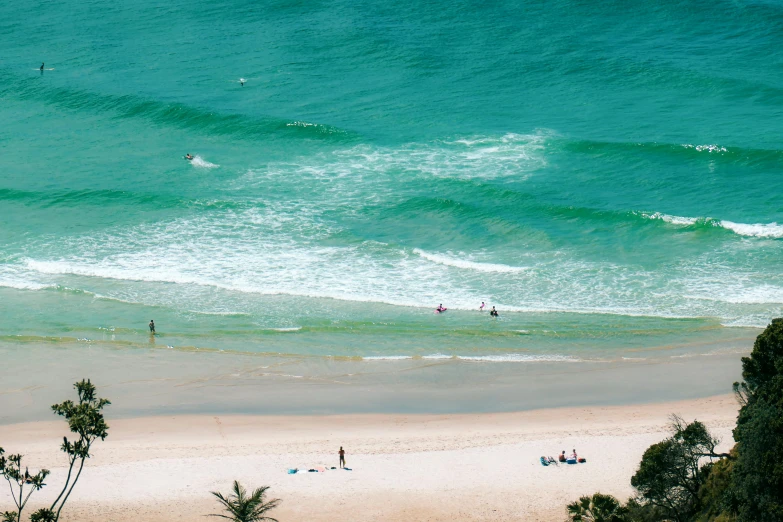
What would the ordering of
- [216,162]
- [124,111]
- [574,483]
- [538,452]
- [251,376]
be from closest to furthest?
[574,483]
[538,452]
[251,376]
[216,162]
[124,111]

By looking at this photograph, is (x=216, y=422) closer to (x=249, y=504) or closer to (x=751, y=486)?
(x=249, y=504)

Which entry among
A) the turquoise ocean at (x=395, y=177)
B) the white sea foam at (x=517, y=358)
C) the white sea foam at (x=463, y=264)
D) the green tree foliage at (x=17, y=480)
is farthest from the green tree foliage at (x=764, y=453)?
the white sea foam at (x=463, y=264)

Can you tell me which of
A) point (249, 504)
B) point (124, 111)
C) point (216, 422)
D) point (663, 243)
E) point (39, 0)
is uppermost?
point (39, 0)

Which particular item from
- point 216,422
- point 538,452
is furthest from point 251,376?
point 538,452

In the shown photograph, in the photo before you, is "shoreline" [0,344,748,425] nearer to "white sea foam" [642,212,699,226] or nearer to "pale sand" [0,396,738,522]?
"pale sand" [0,396,738,522]

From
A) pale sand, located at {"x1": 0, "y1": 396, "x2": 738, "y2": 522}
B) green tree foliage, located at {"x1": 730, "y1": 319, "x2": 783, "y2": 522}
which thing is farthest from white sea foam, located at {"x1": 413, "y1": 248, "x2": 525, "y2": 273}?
green tree foliage, located at {"x1": 730, "y1": 319, "x2": 783, "y2": 522}

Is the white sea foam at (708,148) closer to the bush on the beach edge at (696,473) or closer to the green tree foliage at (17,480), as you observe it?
the bush on the beach edge at (696,473)
